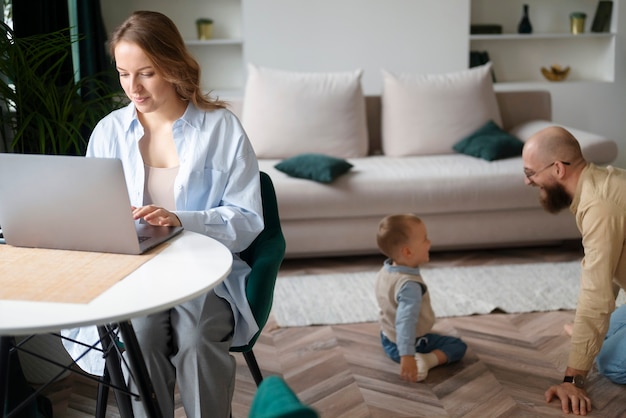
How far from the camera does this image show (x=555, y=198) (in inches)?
97.9

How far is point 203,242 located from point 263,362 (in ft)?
3.82

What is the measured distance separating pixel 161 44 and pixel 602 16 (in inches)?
188

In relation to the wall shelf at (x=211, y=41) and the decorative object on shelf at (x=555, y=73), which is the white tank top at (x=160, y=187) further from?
the decorative object on shelf at (x=555, y=73)

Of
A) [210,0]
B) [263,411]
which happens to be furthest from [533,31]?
[263,411]

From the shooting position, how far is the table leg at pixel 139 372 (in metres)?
1.71

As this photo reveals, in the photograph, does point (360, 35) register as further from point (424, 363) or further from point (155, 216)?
point (155, 216)

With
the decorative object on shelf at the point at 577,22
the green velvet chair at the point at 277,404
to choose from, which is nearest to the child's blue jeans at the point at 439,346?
the green velvet chair at the point at 277,404

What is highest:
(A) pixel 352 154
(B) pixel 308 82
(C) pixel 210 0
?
(C) pixel 210 0

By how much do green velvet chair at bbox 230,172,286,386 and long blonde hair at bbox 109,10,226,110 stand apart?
359 millimetres

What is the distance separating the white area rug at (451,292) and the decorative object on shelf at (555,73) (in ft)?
8.15

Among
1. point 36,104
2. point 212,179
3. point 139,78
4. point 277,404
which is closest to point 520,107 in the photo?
point 36,104

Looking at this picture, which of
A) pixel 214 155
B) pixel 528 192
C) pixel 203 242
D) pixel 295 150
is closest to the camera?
pixel 203 242

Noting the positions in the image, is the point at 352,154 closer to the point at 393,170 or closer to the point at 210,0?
the point at 393,170

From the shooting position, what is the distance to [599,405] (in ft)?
8.22
